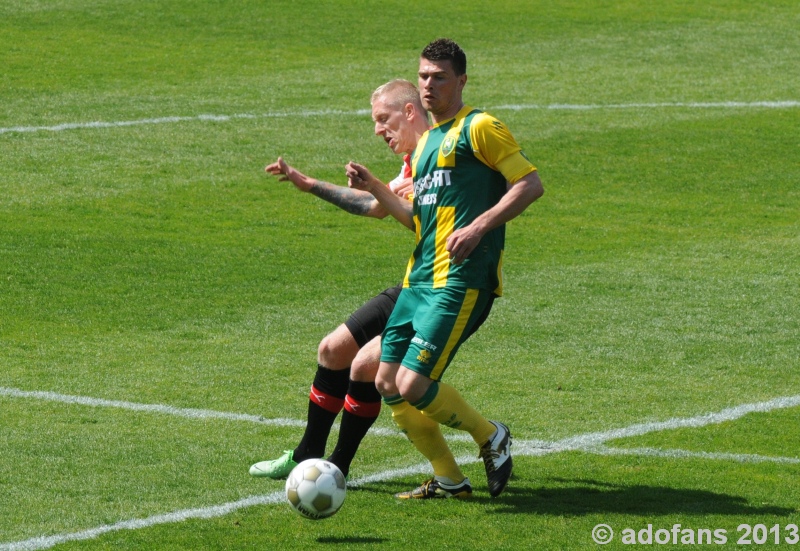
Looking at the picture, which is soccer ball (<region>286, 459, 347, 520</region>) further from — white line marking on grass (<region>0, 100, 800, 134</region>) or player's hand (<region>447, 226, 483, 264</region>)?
white line marking on grass (<region>0, 100, 800, 134</region>)

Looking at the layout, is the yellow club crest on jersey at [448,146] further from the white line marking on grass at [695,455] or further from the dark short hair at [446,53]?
the white line marking on grass at [695,455]

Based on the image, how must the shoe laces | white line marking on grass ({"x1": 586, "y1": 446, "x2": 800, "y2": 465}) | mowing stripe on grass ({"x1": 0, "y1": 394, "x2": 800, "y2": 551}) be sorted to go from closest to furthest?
mowing stripe on grass ({"x1": 0, "y1": 394, "x2": 800, "y2": 551}), the shoe laces, white line marking on grass ({"x1": 586, "y1": 446, "x2": 800, "y2": 465})

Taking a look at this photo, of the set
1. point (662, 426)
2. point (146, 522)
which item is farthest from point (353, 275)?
point (146, 522)

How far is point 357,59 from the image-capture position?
21.4 metres

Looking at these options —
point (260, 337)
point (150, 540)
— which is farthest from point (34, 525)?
point (260, 337)

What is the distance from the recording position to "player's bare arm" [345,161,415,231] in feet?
19.9

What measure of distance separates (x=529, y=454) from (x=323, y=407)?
48.0 inches

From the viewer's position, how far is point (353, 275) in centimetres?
1145

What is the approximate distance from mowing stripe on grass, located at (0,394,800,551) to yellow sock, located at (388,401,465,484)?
0.42 m

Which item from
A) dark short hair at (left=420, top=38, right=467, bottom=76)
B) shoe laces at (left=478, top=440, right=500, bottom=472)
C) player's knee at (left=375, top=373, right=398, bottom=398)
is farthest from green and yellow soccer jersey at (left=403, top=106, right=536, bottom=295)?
shoe laces at (left=478, top=440, right=500, bottom=472)

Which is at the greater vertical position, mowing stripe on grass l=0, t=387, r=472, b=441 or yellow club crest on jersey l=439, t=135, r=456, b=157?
yellow club crest on jersey l=439, t=135, r=456, b=157

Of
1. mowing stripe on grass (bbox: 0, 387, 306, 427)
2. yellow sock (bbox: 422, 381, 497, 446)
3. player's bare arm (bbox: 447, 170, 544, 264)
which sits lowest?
mowing stripe on grass (bbox: 0, 387, 306, 427)

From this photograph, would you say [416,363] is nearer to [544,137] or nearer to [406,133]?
[406,133]

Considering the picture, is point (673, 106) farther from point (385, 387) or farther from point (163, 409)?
point (385, 387)
